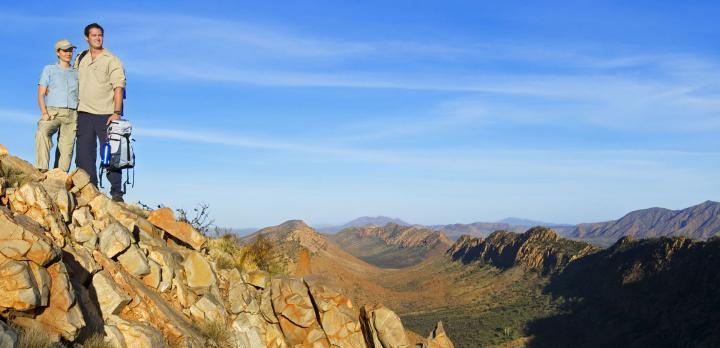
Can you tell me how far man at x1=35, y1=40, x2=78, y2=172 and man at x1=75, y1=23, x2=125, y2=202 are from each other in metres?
0.28

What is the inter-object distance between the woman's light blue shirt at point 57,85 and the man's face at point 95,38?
830 mm

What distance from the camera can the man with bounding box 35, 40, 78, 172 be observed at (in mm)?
12367

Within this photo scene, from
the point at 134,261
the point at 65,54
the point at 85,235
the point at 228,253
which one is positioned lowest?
the point at 228,253

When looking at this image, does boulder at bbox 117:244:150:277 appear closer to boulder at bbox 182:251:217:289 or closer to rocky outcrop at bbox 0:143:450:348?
rocky outcrop at bbox 0:143:450:348

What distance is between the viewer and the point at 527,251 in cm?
12019

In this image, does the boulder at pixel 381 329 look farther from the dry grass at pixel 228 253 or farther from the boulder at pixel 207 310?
the boulder at pixel 207 310

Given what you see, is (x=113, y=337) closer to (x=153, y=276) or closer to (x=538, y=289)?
(x=153, y=276)

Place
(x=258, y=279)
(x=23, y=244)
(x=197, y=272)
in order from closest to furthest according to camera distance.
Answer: (x=23, y=244)
(x=197, y=272)
(x=258, y=279)

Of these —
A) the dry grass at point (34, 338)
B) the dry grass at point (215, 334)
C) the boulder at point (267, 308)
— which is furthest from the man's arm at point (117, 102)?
the dry grass at point (34, 338)

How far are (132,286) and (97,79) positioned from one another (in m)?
5.17

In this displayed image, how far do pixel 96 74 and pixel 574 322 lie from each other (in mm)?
76575

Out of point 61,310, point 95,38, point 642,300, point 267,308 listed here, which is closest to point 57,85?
point 95,38

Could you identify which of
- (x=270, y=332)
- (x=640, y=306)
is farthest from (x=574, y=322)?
(x=270, y=332)

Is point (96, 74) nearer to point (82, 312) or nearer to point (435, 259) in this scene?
point (82, 312)
